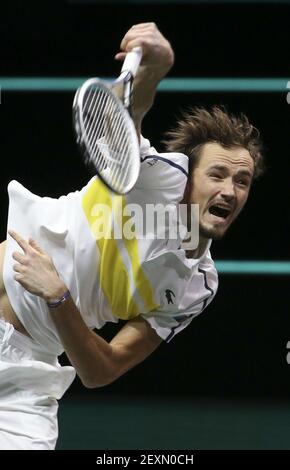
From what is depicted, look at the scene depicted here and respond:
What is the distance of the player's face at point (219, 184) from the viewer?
249cm

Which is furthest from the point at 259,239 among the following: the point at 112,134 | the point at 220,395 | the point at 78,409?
the point at 112,134

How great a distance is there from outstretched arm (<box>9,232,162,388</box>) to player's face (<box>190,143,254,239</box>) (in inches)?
11.8

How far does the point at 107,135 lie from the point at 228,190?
47 centimetres

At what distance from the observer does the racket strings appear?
6.78 ft

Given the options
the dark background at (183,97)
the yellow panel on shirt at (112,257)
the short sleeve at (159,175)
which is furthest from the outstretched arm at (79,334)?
the dark background at (183,97)

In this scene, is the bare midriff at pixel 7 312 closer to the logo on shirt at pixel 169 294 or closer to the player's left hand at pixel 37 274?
the player's left hand at pixel 37 274

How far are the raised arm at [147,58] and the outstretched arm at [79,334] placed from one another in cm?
36

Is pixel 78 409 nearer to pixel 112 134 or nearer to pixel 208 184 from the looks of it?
pixel 208 184

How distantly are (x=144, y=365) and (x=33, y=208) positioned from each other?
5.30 feet

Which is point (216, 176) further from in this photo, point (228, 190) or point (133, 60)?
point (133, 60)

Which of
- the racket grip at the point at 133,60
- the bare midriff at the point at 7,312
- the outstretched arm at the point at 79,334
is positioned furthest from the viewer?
the bare midriff at the point at 7,312

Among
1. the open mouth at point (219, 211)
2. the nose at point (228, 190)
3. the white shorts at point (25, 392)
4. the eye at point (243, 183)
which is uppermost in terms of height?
the eye at point (243, 183)

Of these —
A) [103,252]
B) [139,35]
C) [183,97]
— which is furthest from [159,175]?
[183,97]

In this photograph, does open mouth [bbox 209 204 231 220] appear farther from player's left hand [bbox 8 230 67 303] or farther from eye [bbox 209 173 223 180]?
player's left hand [bbox 8 230 67 303]
